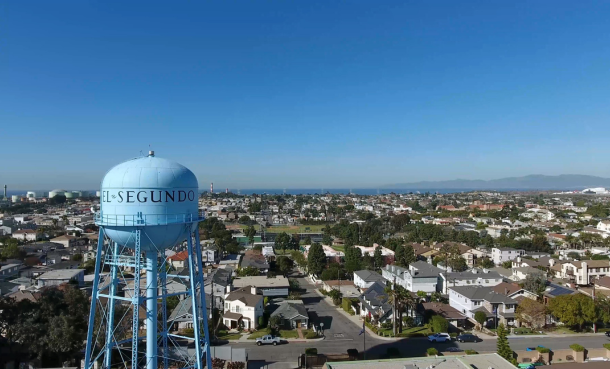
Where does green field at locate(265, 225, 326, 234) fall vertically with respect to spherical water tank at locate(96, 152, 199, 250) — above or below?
below

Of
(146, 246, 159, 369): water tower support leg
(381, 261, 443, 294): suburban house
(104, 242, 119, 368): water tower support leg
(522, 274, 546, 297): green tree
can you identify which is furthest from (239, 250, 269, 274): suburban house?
(104, 242, 119, 368): water tower support leg

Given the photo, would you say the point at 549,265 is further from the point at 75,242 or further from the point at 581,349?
the point at 75,242

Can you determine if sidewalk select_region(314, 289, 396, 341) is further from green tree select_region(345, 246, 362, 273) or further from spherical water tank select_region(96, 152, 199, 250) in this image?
spherical water tank select_region(96, 152, 199, 250)

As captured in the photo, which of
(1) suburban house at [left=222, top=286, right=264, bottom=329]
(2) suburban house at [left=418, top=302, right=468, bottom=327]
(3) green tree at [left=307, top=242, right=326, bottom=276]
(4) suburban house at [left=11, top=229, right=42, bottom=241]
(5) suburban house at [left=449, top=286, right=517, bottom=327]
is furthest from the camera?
(4) suburban house at [left=11, top=229, right=42, bottom=241]

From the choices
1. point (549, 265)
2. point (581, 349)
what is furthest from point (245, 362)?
point (549, 265)

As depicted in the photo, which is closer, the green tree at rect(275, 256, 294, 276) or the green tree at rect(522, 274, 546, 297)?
the green tree at rect(522, 274, 546, 297)

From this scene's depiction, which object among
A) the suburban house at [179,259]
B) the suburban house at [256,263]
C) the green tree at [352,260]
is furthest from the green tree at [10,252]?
the green tree at [352,260]

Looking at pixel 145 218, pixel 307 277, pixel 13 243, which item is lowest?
pixel 307 277
